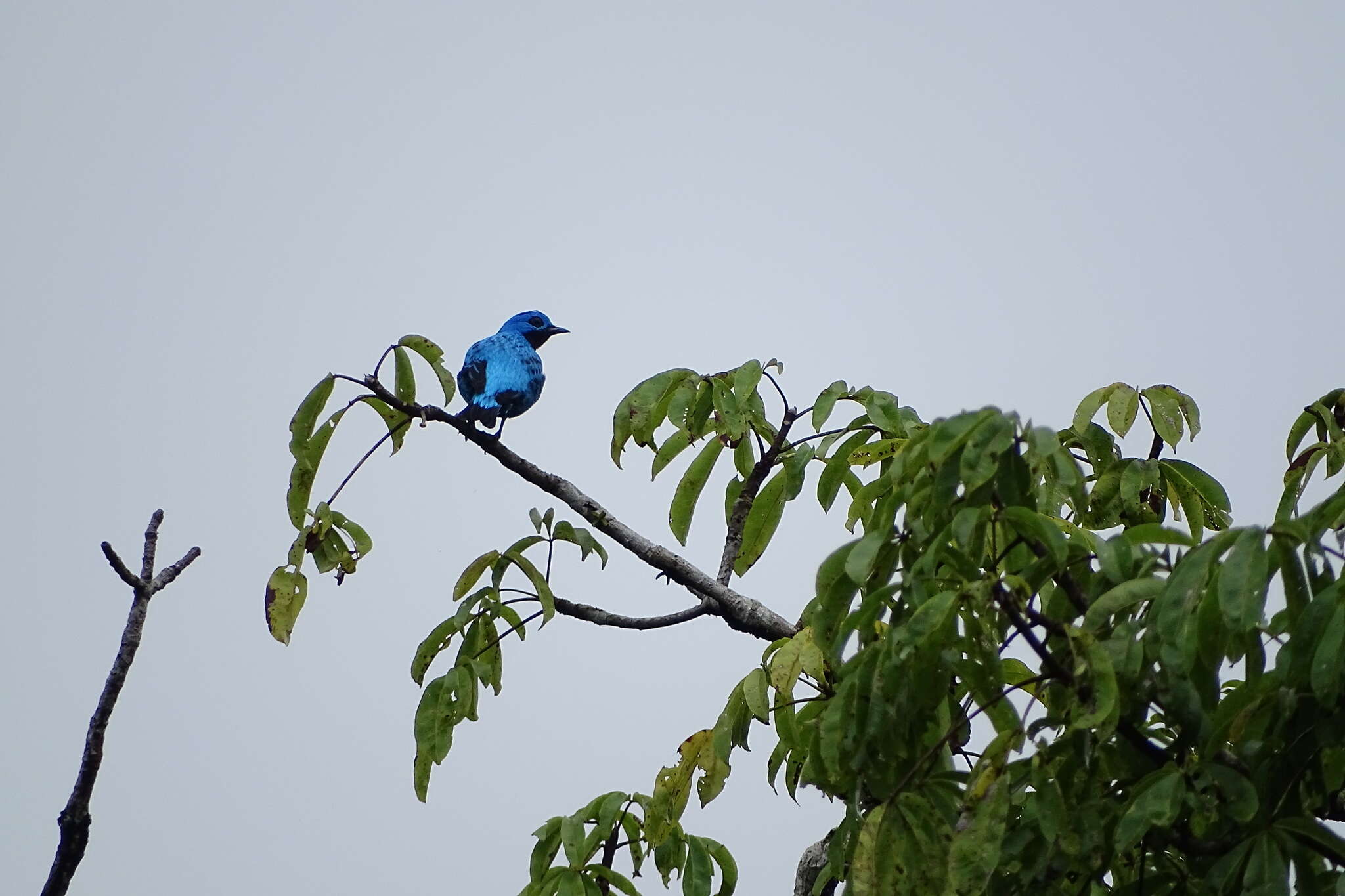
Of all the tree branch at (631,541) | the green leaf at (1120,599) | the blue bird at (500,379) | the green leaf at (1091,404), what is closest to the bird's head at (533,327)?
the blue bird at (500,379)

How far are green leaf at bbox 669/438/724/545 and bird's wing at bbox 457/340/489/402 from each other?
2.01 metres

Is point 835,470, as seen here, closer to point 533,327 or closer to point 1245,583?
point 1245,583

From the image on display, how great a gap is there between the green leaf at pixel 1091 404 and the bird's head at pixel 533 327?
475cm

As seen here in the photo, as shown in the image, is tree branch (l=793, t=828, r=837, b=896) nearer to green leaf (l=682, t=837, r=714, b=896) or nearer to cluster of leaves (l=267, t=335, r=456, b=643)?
green leaf (l=682, t=837, r=714, b=896)

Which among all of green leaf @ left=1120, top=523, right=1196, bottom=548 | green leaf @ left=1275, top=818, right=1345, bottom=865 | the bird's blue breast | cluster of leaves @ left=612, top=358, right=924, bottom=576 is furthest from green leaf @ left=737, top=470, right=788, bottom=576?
the bird's blue breast

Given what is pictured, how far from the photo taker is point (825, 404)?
11.1ft

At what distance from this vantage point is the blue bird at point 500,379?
542 centimetres

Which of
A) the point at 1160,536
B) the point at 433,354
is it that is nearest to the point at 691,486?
the point at 433,354

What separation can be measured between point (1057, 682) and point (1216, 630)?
0.26 meters

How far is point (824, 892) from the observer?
3.31m

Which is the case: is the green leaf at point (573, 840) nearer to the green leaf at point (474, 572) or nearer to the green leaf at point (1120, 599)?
the green leaf at point (474, 572)

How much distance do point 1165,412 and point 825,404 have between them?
2.93ft

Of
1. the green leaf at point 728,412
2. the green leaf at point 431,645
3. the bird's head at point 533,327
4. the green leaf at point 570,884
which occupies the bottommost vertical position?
the green leaf at point 570,884

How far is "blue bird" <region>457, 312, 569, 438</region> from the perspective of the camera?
5.42m
